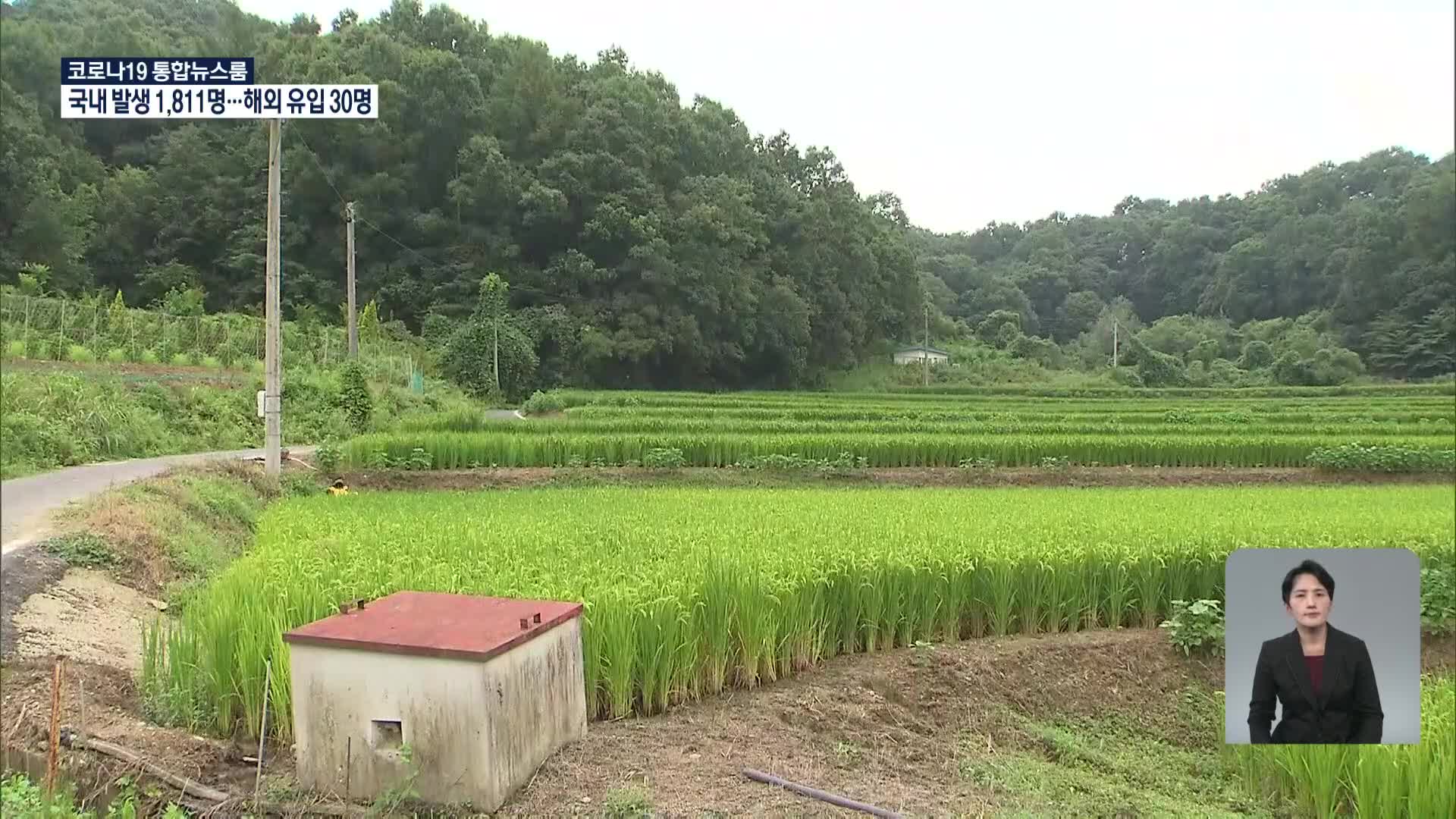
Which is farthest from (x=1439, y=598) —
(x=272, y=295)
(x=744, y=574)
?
(x=272, y=295)

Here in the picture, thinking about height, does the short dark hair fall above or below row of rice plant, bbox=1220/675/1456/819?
above

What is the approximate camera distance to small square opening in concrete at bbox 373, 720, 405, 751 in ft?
11.6

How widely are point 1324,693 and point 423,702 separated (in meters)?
3.05

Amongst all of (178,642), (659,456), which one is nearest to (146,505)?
(178,642)

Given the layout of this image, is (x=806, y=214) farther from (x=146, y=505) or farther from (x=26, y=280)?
(x=26, y=280)

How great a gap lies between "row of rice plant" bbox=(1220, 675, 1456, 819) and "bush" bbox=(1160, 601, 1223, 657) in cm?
357

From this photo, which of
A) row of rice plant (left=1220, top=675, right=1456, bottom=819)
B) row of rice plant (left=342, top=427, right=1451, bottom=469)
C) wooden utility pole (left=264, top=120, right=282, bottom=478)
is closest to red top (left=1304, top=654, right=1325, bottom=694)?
row of rice plant (left=1220, top=675, right=1456, bottom=819)

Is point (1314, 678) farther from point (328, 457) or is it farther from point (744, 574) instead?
point (328, 457)

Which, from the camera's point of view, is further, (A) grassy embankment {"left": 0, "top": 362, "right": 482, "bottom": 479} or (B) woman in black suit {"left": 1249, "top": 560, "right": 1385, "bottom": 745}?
(A) grassy embankment {"left": 0, "top": 362, "right": 482, "bottom": 479}

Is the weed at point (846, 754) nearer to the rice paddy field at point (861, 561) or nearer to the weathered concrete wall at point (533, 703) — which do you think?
the rice paddy field at point (861, 561)

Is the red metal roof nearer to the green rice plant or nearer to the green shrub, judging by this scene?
the green shrub

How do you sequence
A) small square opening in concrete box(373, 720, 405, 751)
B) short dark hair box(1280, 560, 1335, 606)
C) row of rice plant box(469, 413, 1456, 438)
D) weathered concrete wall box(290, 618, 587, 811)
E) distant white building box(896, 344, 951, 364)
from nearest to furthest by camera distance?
1. short dark hair box(1280, 560, 1335, 606)
2. weathered concrete wall box(290, 618, 587, 811)
3. small square opening in concrete box(373, 720, 405, 751)
4. distant white building box(896, 344, 951, 364)
5. row of rice plant box(469, 413, 1456, 438)
